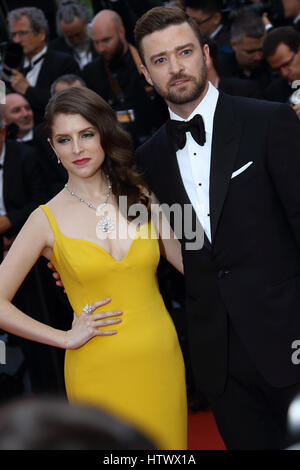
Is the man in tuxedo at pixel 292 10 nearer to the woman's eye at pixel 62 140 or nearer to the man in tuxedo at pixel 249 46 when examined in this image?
the man in tuxedo at pixel 249 46

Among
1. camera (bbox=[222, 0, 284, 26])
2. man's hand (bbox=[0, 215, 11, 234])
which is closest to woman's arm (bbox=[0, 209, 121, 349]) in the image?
man's hand (bbox=[0, 215, 11, 234])

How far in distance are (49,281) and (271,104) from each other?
2.05 metres

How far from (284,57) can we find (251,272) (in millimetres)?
2037

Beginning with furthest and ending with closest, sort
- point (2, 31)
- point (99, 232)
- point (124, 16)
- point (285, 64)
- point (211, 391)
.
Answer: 1. point (2, 31)
2. point (124, 16)
3. point (285, 64)
4. point (99, 232)
5. point (211, 391)

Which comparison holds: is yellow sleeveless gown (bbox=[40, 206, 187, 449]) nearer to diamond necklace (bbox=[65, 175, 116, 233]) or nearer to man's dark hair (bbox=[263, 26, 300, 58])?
diamond necklace (bbox=[65, 175, 116, 233])

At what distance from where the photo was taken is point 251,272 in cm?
204

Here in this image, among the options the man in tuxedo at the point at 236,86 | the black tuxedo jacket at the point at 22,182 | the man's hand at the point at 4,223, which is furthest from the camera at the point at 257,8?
the man's hand at the point at 4,223

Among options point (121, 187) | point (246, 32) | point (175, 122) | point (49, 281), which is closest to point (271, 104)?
point (175, 122)

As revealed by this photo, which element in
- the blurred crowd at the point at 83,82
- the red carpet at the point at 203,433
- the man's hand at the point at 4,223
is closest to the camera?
the red carpet at the point at 203,433

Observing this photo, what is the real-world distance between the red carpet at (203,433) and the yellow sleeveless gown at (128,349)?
1.07 meters

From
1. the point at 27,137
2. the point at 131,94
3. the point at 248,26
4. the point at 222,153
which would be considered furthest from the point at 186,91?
the point at 27,137

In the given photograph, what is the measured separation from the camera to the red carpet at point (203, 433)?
3.30m

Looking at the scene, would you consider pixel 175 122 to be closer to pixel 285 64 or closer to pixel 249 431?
pixel 249 431

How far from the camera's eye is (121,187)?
2.37 m
